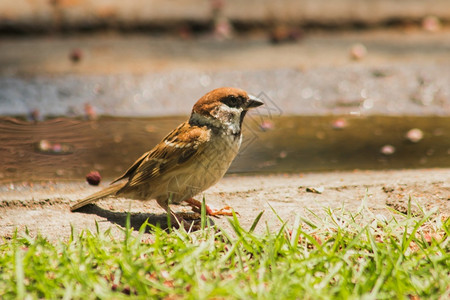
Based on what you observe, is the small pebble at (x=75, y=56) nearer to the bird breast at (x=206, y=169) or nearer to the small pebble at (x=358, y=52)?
the small pebble at (x=358, y=52)

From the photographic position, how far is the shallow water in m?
5.23

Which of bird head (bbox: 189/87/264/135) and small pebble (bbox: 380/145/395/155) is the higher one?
bird head (bbox: 189/87/264/135)

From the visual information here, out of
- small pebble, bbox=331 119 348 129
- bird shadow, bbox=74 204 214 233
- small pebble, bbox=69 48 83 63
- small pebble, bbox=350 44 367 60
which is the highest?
small pebble, bbox=350 44 367 60

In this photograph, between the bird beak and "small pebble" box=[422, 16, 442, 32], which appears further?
"small pebble" box=[422, 16, 442, 32]

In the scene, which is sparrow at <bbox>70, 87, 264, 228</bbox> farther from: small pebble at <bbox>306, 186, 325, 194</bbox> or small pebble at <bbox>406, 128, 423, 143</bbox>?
small pebble at <bbox>406, 128, 423, 143</bbox>

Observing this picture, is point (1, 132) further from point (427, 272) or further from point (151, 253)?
point (427, 272)

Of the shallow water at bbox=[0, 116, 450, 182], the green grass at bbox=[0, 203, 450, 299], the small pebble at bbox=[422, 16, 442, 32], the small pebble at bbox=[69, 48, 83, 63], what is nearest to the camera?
the green grass at bbox=[0, 203, 450, 299]

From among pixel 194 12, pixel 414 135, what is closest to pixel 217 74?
pixel 194 12

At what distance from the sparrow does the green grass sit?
37 centimetres

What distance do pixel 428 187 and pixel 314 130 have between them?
222cm

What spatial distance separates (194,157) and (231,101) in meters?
0.44

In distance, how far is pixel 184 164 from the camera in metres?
3.75

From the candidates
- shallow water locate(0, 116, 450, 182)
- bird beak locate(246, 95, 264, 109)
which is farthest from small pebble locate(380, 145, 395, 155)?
bird beak locate(246, 95, 264, 109)

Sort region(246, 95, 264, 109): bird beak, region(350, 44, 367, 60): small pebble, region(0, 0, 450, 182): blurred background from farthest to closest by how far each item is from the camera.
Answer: region(350, 44, 367, 60): small pebble, region(0, 0, 450, 182): blurred background, region(246, 95, 264, 109): bird beak
